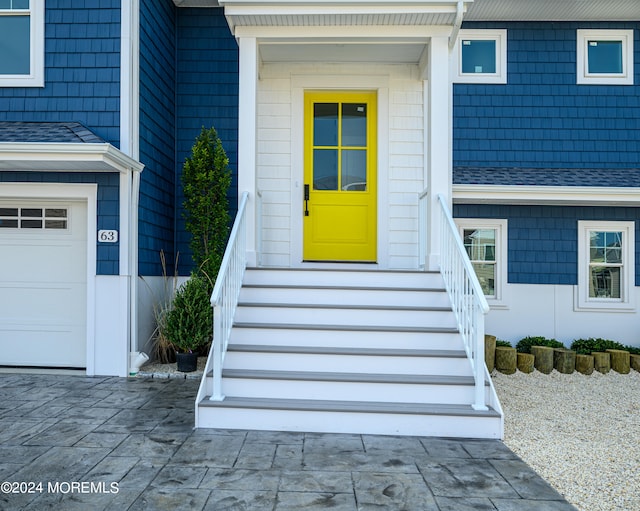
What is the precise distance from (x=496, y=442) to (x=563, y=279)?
393cm

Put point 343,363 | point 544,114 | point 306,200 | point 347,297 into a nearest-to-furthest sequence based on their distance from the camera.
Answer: point 343,363 < point 347,297 < point 306,200 < point 544,114

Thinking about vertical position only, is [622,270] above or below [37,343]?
above

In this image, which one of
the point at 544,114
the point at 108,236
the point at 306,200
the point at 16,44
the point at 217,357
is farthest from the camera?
the point at 544,114

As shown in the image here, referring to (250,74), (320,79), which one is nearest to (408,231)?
(320,79)

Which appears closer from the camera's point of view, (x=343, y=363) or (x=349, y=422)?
(x=349, y=422)

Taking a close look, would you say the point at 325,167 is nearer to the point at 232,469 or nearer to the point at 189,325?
the point at 189,325

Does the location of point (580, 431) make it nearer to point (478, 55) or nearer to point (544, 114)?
point (544, 114)

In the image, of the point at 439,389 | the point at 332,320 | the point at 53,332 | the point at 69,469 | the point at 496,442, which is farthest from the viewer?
the point at 53,332

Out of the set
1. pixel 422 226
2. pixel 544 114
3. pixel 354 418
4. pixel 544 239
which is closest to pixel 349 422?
pixel 354 418

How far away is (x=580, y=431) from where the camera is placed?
155 inches

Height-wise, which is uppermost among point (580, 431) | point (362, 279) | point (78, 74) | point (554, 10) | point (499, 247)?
point (554, 10)

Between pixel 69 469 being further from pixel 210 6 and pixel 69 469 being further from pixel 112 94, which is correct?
pixel 210 6

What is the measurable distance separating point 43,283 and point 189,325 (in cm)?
164

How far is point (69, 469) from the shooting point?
9.64ft
